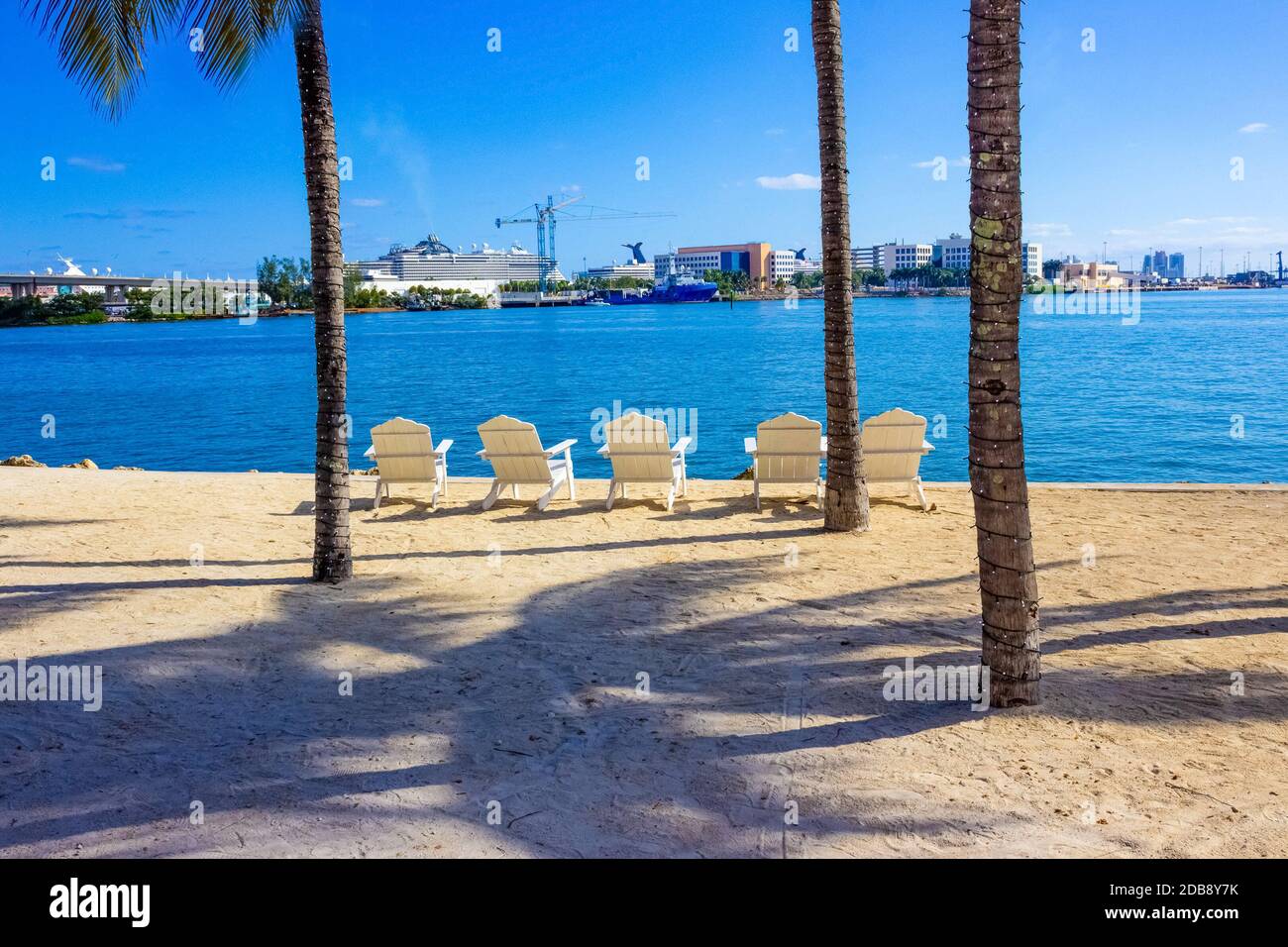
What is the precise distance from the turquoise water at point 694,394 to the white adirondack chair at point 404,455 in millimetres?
7350

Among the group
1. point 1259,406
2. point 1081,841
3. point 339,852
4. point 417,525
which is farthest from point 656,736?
point 1259,406

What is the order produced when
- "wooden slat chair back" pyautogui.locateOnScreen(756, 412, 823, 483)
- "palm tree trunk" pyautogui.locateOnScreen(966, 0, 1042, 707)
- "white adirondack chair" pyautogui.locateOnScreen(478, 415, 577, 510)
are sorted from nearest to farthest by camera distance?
"palm tree trunk" pyautogui.locateOnScreen(966, 0, 1042, 707) → "wooden slat chair back" pyautogui.locateOnScreen(756, 412, 823, 483) → "white adirondack chair" pyautogui.locateOnScreen(478, 415, 577, 510)

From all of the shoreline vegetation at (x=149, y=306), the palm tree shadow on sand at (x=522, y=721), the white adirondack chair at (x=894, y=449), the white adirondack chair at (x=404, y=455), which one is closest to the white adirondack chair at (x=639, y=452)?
the white adirondack chair at (x=404, y=455)

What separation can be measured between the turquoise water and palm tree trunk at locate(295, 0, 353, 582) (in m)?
10.5

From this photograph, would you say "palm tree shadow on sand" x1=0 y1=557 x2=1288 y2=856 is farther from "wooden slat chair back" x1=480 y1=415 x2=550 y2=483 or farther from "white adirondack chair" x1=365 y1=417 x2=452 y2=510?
"white adirondack chair" x1=365 y1=417 x2=452 y2=510

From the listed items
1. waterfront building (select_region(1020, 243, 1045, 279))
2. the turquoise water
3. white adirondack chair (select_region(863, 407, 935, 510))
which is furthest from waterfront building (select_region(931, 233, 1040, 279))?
white adirondack chair (select_region(863, 407, 935, 510))

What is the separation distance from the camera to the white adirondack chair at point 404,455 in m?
10.4

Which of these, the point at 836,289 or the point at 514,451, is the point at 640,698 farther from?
the point at 514,451

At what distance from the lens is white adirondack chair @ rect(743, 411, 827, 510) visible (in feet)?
32.6

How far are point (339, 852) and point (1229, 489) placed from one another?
9824 millimetres

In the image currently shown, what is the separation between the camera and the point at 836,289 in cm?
859

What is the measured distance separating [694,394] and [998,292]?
37.1m

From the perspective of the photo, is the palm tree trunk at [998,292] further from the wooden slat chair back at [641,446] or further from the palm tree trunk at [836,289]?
the wooden slat chair back at [641,446]
